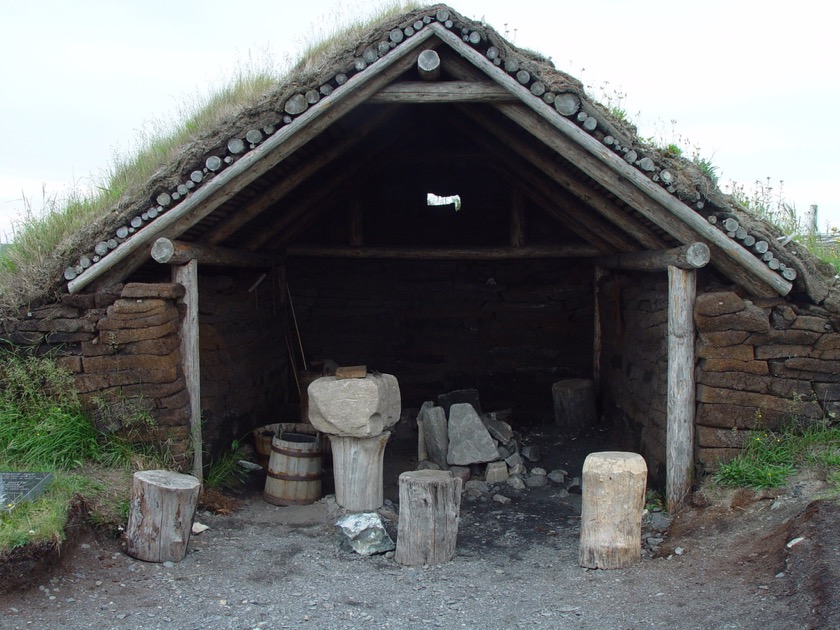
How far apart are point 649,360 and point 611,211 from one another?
4.96 ft

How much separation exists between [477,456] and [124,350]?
11.2 ft

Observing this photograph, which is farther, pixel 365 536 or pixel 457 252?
pixel 457 252

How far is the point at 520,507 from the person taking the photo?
6754mm

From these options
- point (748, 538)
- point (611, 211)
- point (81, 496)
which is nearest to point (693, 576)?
point (748, 538)

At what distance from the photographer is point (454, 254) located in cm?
881

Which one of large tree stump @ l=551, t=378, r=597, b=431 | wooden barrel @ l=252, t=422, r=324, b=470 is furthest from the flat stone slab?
large tree stump @ l=551, t=378, r=597, b=431

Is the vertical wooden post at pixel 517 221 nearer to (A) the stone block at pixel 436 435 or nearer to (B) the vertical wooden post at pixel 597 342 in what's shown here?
(B) the vertical wooden post at pixel 597 342

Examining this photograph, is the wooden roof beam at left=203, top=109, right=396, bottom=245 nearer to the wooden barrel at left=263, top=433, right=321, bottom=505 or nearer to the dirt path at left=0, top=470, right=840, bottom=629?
the wooden barrel at left=263, top=433, right=321, bottom=505

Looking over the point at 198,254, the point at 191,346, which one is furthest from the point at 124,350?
the point at 198,254

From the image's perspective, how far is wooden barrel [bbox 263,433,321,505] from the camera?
6523mm

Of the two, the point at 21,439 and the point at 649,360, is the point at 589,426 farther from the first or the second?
the point at 21,439

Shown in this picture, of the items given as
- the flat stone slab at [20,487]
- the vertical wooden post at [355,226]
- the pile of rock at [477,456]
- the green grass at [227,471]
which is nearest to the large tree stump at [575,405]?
the pile of rock at [477,456]

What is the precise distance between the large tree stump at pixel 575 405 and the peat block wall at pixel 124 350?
4.67 m

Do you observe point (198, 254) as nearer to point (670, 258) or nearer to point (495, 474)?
point (495, 474)
